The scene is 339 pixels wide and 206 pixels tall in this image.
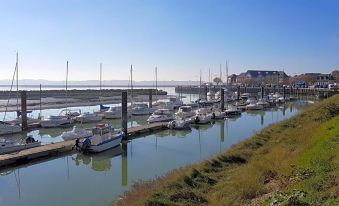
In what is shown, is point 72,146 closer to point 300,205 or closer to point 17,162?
point 17,162

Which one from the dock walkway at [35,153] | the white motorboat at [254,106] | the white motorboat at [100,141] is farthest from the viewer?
the white motorboat at [254,106]

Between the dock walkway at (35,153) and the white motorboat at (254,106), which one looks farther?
the white motorboat at (254,106)

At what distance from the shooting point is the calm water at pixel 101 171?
2041 cm

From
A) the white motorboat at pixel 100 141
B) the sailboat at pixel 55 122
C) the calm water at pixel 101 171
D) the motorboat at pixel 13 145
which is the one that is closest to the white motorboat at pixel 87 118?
the sailboat at pixel 55 122

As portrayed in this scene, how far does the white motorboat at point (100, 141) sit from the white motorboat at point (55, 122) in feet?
52.7

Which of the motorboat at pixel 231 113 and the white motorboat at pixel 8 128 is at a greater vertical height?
the motorboat at pixel 231 113

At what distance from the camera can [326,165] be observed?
39.7 ft

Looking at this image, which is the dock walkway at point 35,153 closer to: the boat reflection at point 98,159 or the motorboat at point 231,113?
the boat reflection at point 98,159

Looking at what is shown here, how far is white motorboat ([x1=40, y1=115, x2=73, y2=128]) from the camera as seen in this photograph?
48.6 m

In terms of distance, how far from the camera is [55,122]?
4922 centimetres

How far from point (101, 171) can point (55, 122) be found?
2416 cm

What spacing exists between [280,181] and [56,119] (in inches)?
1610

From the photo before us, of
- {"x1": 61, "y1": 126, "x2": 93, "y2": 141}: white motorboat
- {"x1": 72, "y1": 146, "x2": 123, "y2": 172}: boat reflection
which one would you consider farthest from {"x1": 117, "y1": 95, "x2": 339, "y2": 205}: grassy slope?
{"x1": 61, "y1": 126, "x2": 93, "y2": 141}: white motorboat

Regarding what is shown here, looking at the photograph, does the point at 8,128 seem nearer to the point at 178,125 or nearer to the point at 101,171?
the point at 178,125
